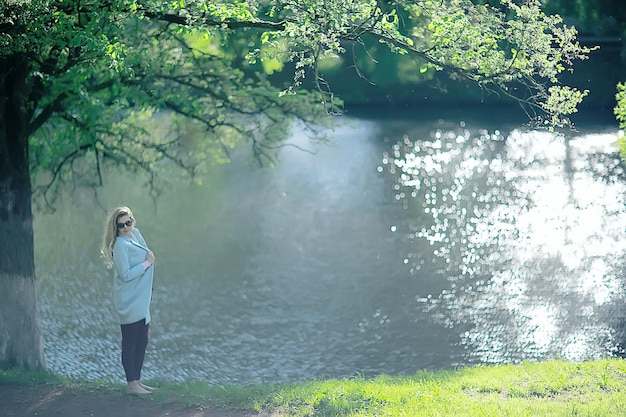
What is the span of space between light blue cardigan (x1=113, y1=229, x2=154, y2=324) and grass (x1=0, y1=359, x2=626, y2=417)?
1.00 m

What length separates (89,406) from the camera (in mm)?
8688

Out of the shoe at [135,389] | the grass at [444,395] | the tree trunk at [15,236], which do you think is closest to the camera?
the grass at [444,395]

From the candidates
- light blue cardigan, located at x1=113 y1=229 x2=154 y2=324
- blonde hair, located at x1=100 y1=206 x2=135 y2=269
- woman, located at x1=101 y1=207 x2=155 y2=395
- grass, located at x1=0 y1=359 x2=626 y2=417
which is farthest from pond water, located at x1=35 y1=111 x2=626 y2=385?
blonde hair, located at x1=100 y1=206 x2=135 y2=269

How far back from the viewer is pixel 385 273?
72.0ft

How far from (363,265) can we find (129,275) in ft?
48.4

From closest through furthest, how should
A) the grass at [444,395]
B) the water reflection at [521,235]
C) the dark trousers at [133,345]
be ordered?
the grass at [444,395]
the dark trousers at [133,345]
the water reflection at [521,235]

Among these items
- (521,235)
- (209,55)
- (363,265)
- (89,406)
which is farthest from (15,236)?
(521,235)

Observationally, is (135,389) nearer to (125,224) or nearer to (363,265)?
(125,224)

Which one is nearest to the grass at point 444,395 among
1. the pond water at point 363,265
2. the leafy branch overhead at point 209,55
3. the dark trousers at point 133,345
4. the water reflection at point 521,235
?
the dark trousers at point 133,345

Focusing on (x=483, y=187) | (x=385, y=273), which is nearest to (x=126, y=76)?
(x=385, y=273)

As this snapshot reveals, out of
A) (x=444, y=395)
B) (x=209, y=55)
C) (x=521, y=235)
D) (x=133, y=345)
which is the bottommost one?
(x=444, y=395)

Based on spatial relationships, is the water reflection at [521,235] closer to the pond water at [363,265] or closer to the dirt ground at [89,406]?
the pond water at [363,265]

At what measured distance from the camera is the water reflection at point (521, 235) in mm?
A: 17500

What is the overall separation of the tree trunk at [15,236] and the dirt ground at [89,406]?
1.82 metres
